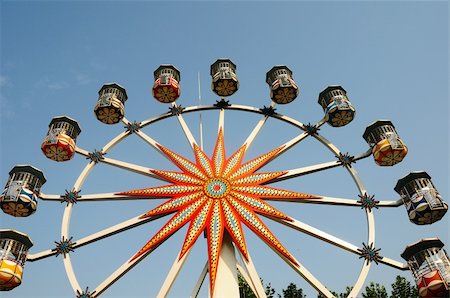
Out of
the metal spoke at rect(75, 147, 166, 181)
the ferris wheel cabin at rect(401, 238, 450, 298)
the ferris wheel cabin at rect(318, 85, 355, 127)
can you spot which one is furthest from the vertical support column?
the ferris wheel cabin at rect(318, 85, 355, 127)

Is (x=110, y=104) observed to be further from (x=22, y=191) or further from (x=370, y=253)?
(x=370, y=253)

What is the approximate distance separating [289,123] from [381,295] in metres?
14.3

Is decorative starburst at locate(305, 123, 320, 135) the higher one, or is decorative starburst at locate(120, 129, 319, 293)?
decorative starburst at locate(305, 123, 320, 135)

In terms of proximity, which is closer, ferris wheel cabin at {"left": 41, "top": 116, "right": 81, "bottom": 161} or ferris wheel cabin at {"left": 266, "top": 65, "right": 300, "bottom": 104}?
ferris wheel cabin at {"left": 41, "top": 116, "right": 81, "bottom": 161}

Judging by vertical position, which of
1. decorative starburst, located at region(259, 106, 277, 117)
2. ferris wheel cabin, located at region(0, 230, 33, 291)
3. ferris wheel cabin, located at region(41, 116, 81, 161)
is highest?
decorative starburst, located at region(259, 106, 277, 117)

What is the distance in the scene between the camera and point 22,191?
13.6 metres

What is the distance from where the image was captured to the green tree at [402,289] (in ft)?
82.8

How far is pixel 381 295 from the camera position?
2530 cm

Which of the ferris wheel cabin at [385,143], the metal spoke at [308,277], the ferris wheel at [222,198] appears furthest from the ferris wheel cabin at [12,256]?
the ferris wheel cabin at [385,143]

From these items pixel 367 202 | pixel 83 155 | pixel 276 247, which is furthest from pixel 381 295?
pixel 83 155

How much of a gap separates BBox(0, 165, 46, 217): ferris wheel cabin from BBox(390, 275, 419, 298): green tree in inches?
805

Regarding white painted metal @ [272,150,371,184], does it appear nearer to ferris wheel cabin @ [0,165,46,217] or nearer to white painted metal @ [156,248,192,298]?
white painted metal @ [156,248,192,298]

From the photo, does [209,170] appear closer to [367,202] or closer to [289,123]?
[289,123]

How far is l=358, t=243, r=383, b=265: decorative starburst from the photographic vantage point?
1277 centimetres
